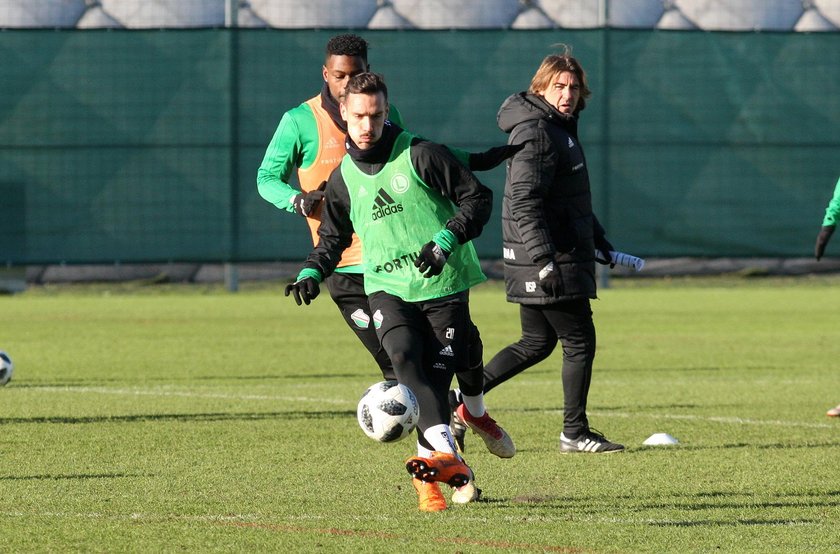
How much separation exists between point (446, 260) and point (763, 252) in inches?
613

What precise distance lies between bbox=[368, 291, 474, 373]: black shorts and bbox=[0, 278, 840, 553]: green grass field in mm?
559

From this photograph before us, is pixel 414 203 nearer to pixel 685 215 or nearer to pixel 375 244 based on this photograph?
pixel 375 244

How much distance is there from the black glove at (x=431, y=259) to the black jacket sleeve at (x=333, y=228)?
0.54 m

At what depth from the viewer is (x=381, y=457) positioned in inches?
304

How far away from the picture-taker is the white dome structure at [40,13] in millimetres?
21250

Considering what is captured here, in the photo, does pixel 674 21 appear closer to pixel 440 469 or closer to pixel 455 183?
pixel 455 183

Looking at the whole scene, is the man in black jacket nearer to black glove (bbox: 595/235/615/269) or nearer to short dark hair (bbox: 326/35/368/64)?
black glove (bbox: 595/235/615/269)

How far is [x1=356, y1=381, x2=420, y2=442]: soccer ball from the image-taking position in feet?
20.1

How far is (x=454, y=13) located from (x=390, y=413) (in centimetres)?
1664

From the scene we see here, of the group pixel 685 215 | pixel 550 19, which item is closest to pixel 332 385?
pixel 685 215

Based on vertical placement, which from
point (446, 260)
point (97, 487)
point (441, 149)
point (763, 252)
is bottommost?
point (763, 252)

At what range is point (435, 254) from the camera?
6152 mm

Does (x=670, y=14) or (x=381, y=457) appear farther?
(x=670, y=14)

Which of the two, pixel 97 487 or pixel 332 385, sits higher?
pixel 97 487
